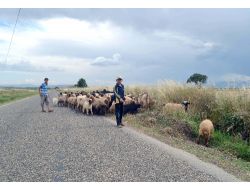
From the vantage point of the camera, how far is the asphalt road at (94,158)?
964 centimetres

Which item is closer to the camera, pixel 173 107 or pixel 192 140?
pixel 192 140

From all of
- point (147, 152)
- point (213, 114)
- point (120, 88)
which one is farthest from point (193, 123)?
point (147, 152)

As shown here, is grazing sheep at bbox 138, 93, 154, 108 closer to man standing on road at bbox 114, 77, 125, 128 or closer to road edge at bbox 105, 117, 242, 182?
man standing on road at bbox 114, 77, 125, 128

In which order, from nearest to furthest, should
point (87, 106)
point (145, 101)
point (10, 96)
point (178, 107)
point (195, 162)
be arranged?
point (195, 162)
point (178, 107)
point (87, 106)
point (145, 101)
point (10, 96)

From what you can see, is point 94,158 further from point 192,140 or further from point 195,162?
point 192,140

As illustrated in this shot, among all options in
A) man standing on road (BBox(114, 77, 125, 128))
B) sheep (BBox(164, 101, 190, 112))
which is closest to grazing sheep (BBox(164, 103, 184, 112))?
sheep (BBox(164, 101, 190, 112))

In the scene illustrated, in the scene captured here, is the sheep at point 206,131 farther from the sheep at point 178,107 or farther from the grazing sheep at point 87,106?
the grazing sheep at point 87,106

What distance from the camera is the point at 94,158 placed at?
11.4m

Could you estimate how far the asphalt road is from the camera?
31.6 ft

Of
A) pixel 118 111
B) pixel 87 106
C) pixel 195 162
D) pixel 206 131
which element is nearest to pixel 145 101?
pixel 87 106

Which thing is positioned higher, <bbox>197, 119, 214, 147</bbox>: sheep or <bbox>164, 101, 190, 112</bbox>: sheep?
<bbox>164, 101, 190, 112</bbox>: sheep

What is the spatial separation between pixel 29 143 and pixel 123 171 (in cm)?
516

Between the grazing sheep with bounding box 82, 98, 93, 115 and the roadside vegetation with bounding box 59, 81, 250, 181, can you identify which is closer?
the roadside vegetation with bounding box 59, 81, 250, 181

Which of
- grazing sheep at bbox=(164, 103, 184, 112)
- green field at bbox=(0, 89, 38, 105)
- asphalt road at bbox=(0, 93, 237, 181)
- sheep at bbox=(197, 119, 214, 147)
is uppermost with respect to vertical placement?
grazing sheep at bbox=(164, 103, 184, 112)
